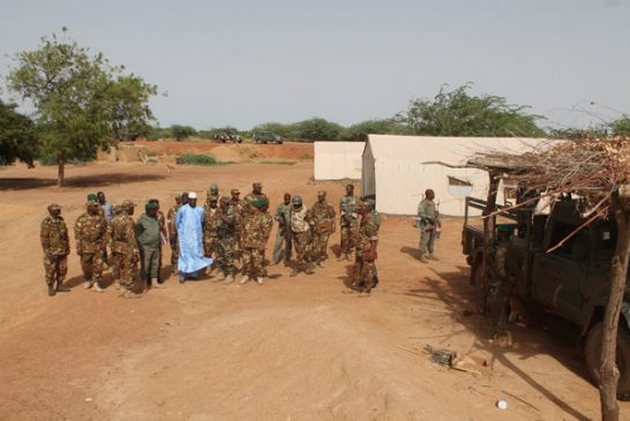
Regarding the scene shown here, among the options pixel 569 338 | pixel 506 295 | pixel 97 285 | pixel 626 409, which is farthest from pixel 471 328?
pixel 97 285

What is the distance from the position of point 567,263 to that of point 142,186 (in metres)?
21.8

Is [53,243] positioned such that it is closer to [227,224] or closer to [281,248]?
[227,224]

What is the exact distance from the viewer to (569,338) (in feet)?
24.3

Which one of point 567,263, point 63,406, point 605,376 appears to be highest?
point 567,263

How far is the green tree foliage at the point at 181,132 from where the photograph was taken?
70.1m

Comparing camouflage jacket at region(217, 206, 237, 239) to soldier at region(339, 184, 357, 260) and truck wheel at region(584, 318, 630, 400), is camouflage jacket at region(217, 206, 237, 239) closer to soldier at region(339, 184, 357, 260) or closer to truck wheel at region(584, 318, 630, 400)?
soldier at region(339, 184, 357, 260)

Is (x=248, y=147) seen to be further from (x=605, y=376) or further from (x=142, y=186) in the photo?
(x=605, y=376)

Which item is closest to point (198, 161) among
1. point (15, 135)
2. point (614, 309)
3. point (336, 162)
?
point (336, 162)

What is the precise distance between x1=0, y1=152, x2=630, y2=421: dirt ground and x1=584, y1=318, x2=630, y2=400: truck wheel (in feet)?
0.69

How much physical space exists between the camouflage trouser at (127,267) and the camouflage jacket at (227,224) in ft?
5.61

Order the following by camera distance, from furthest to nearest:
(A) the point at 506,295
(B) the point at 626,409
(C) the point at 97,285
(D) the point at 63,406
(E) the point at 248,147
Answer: (E) the point at 248,147 < (C) the point at 97,285 < (A) the point at 506,295 < (D) the point at 63,406 < (B) the point at 626,409

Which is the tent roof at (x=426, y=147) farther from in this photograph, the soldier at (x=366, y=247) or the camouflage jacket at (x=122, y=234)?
the camouflage jacket at (x=122, y=234)

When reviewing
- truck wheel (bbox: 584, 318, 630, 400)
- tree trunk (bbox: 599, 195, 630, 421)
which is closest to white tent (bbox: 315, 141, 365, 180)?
truck wheel (bbox: 584, 318, 630, 400)

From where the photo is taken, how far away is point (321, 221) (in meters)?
11.2
